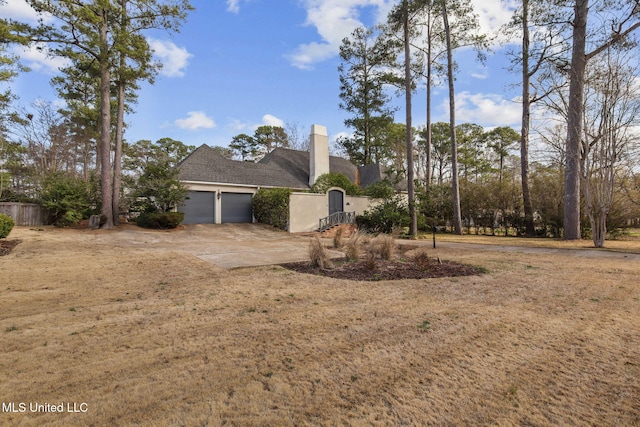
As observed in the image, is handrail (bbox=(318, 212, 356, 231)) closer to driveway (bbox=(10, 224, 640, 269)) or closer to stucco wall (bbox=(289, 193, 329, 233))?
stucco wall (bbox=(289, 193, 329, 233))

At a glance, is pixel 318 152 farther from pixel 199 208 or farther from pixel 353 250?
pixel 353 250

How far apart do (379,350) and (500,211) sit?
16.6m

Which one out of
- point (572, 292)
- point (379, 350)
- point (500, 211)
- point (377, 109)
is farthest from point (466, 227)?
point (379, 350)

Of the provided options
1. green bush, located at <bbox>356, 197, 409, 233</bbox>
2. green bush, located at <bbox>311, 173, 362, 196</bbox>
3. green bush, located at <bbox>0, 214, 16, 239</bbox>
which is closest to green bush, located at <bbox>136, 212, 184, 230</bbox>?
green bush, located at <bbox>0, 214, 16, 239</bbox>

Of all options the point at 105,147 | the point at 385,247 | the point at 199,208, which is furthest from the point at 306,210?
the point at 105,147

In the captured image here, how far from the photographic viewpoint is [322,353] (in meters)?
2.50

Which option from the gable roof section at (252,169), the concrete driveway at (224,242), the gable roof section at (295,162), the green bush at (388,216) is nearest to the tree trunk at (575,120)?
the green bush at (388,216)

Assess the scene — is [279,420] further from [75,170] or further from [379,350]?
[75,170]

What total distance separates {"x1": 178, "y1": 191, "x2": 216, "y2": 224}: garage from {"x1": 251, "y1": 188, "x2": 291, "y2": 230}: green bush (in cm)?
253

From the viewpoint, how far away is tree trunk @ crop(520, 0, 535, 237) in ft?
47.6

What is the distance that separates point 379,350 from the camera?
2553 millimetres

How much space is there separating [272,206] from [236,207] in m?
2.72

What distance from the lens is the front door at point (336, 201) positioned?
17.7 m

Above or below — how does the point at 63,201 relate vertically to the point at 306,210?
above
